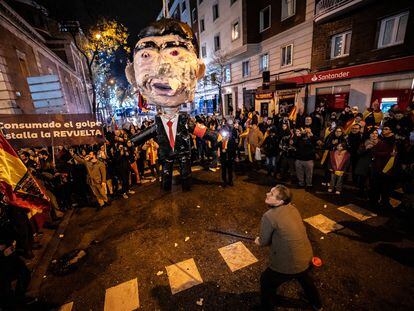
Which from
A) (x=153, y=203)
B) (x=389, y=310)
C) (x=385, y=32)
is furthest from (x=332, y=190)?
(x=385, y=32)

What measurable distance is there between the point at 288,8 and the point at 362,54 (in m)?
6.81

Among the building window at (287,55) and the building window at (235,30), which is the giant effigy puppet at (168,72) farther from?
the building window at (235,30)

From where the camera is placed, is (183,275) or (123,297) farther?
(183,275)

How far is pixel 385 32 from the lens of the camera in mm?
9922

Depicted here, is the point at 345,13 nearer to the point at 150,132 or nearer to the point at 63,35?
the point at 150,132

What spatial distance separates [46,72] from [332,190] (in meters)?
20.7

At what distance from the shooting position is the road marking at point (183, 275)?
3270 millimetres

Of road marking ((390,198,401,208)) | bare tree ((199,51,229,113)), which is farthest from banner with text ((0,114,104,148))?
bare tree ((199,51,229,113))

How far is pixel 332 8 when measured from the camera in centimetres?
1126

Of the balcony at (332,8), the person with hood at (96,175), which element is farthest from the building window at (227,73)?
the person with hood at (96,175)

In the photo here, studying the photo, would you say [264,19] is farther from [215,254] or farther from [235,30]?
[215,254]

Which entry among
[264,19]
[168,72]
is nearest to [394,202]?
[168,72]

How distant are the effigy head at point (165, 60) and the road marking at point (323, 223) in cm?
409

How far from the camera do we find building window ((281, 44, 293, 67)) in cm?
1500
